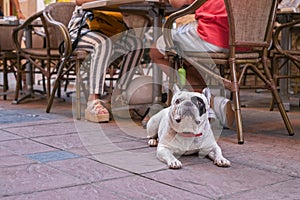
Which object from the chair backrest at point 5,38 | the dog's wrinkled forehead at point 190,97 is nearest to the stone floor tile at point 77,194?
the dog's wrinkled forehead at point 190,97

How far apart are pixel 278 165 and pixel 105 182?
2.41 ft

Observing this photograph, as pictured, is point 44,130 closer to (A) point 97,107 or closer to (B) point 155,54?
(A) point 97,107

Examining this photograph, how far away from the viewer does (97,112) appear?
10.5 feet

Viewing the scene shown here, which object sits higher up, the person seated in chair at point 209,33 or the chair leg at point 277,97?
the person seated in chair at point 209,33

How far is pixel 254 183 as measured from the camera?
1.75 meters

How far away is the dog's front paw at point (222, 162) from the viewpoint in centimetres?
201

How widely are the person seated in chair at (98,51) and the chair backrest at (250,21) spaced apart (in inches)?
41.2

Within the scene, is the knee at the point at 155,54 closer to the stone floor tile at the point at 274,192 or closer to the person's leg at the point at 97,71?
the person's leg at the point at 97,71

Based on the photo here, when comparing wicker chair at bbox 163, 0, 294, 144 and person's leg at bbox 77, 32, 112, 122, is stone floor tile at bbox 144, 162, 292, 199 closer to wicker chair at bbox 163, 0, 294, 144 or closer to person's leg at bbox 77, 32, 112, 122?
wicker chair at bbox 163, 0, 294, 144

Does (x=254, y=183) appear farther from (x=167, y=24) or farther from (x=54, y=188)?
(x=167, y=24)

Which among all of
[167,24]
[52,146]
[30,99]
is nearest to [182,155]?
[52,146]

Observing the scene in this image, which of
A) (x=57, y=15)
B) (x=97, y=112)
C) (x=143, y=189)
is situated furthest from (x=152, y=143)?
(x=57, y=15)

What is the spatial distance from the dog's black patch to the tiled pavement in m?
0.22

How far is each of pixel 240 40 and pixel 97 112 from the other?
1.10m
